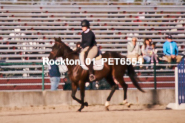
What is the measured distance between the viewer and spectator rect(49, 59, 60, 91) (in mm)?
19469

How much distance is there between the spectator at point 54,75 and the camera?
63.9 ft

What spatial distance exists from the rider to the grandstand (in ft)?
18.2

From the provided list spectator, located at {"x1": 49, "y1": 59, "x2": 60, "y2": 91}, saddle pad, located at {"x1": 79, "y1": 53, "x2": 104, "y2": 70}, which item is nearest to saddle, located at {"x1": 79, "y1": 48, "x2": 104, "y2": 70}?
saddle pad, located at {"x1": 79, "y1": 53, "x2": 104, "y2": 70}

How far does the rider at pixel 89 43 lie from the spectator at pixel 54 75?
6.88 ft

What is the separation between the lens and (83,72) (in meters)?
17.7

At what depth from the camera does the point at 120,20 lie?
25.2m

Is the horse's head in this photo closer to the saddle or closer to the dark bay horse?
the dark bay horse

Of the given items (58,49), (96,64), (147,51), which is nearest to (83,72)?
(96,64)

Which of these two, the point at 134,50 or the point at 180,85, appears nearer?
the point at 180,85

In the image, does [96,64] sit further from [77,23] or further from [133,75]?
[77,23]

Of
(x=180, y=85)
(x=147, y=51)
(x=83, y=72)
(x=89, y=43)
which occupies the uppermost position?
(x=89, y=43)

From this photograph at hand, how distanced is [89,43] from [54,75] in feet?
8.45

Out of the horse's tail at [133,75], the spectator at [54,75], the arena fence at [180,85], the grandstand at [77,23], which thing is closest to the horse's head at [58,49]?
the spectator at [54,75]

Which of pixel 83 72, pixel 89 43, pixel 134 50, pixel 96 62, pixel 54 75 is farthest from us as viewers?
pixel 134 50
